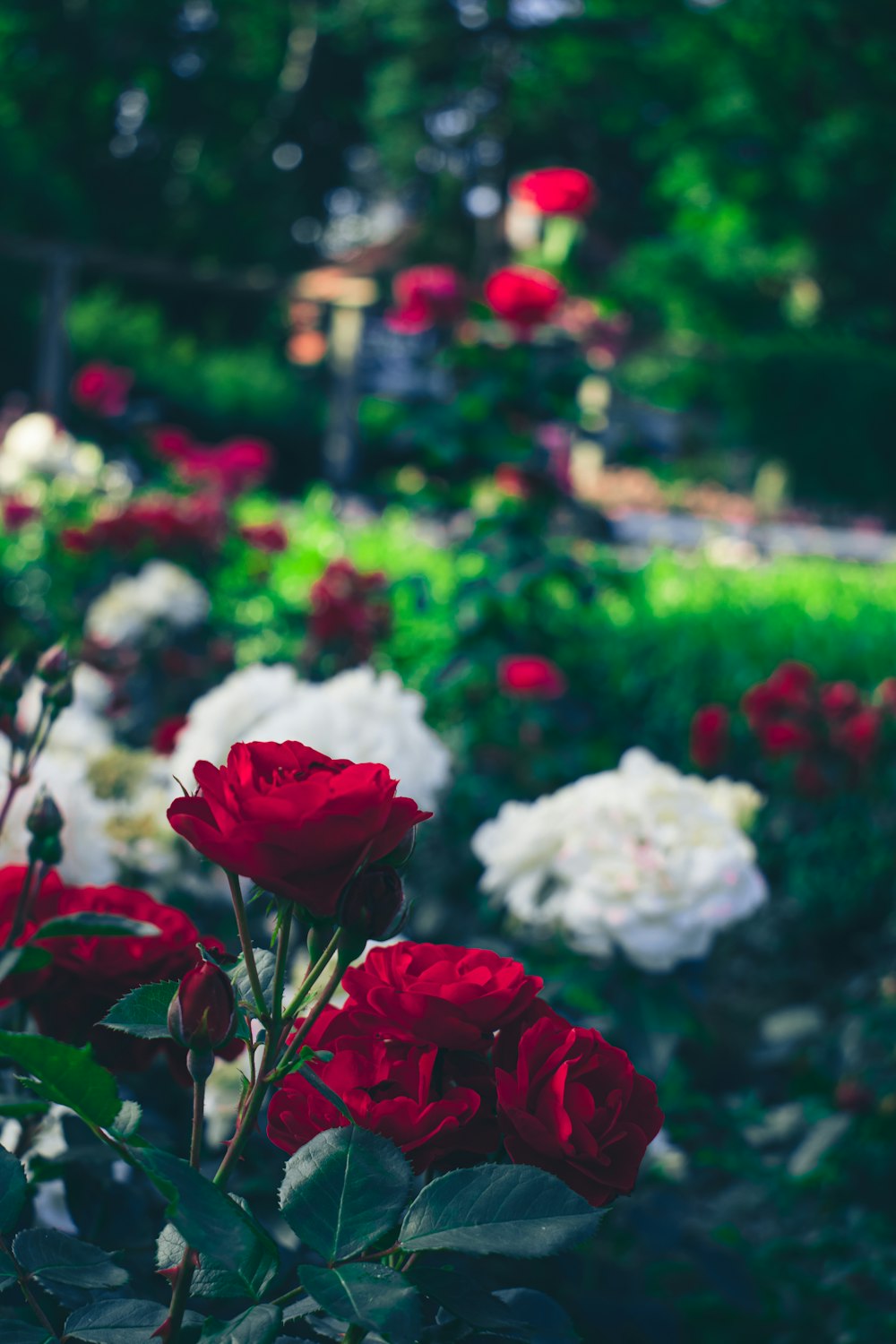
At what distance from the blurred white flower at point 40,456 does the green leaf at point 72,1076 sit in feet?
12.6

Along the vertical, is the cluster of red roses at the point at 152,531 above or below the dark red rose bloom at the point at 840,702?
below

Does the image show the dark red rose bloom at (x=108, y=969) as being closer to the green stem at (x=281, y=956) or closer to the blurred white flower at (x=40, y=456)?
the green stem at (x=281, y=956)

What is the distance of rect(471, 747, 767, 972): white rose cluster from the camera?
1.39 meters

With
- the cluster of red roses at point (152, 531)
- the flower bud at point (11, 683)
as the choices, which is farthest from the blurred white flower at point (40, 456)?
the flower bud at point (11, 683)

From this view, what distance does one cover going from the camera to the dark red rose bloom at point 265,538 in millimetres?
3969

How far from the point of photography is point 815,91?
19078 mm

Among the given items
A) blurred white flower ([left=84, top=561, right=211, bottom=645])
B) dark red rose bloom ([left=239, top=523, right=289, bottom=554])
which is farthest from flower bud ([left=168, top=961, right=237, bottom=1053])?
dark red rose bloom ([left=239, top=523, right=289, bottom=554])

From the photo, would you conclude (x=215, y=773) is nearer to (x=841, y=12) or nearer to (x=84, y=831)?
(x=84, y=831)

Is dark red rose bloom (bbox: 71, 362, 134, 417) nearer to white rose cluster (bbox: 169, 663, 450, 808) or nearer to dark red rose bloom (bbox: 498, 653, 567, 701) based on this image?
dark red rose bloom (bbox: 498, 653, 567, 701)

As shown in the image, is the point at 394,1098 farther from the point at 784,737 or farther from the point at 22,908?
the point at 784,737

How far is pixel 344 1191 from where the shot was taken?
0.61m

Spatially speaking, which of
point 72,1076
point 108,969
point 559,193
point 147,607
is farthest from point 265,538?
point 72,1076

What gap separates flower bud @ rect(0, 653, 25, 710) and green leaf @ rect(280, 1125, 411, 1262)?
0.60m

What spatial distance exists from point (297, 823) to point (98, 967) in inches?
13.3
